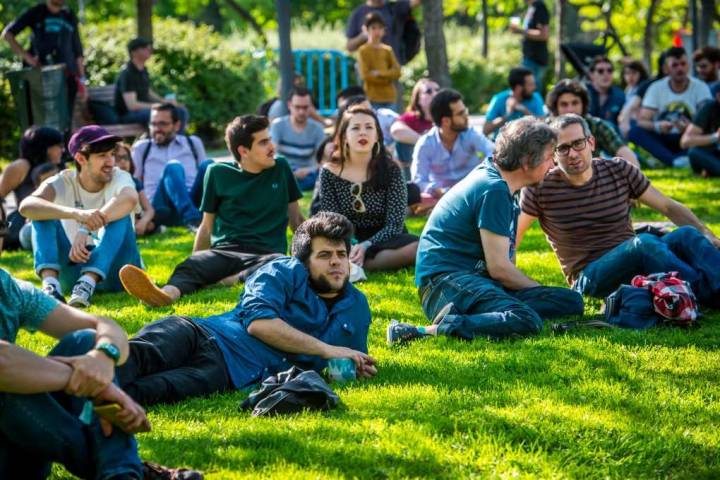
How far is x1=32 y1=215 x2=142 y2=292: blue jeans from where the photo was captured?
8508mm

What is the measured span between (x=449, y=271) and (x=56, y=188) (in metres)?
3.20

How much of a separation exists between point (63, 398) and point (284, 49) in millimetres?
9568

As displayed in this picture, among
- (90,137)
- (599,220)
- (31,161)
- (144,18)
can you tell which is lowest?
(599,220)

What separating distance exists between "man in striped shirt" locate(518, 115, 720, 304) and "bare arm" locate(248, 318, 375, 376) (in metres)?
2.50

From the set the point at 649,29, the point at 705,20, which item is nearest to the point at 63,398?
the point at 705,20

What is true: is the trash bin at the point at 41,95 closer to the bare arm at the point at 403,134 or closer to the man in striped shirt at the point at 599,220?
the bare arm at the point at 403,134

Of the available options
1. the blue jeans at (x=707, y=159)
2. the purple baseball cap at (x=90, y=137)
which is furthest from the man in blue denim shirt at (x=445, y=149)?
the purple baseball cap at (x=90, y=137)

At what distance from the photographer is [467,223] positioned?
23.2ft

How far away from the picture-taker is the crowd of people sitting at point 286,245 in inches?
163

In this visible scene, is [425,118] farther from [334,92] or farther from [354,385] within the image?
[334,92]

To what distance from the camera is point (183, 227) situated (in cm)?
1217

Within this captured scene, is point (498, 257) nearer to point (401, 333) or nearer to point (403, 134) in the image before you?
point (401, 333)

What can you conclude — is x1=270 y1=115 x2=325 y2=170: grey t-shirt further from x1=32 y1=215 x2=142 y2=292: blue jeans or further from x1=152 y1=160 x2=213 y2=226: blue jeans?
x1=32 y1=215 x2=142 y2=292: blue jeans

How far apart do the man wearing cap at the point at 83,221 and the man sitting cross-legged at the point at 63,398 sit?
394 cm
